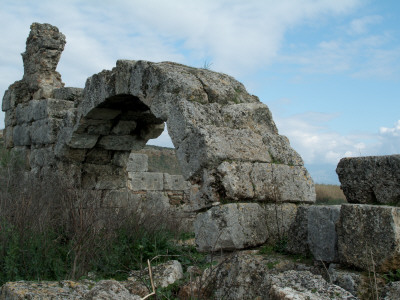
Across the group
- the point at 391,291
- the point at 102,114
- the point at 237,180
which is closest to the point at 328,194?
the point at 102,114

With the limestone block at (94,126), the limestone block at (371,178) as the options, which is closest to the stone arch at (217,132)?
the limestone block at (371,178)

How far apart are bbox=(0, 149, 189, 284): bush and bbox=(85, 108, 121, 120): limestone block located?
1814 millimetres

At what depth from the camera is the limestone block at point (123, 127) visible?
28.9ft

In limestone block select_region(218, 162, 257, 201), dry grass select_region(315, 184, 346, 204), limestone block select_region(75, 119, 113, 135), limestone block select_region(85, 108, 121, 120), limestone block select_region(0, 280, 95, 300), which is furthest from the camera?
dry grass select_region(315, 184, 346, 204)

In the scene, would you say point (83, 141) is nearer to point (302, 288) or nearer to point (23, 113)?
point (23, 113)

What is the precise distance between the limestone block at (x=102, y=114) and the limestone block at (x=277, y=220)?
13.1ft

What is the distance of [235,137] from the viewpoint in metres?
5.38

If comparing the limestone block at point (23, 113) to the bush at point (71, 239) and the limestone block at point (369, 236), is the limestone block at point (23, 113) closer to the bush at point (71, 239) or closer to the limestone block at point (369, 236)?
the bush at point (71, 239)

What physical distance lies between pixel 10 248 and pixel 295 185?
323 centimetres

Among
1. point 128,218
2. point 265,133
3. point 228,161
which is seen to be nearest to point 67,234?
point 128,218

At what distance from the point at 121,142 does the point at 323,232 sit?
583 centimetres

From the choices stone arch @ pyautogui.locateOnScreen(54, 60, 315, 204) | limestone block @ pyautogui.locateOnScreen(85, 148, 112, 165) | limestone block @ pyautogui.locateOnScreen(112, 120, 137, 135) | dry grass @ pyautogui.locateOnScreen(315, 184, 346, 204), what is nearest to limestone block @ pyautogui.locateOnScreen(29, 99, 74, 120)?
limestone block @ pyautogui.locateOnScreen(85, 148, 112, 165)

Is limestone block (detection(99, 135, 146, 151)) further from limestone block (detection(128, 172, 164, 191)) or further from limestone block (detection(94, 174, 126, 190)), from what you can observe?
limestone block (detection(128, 172, 164, 191))

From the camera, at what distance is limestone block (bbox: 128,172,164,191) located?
38.5 feet
